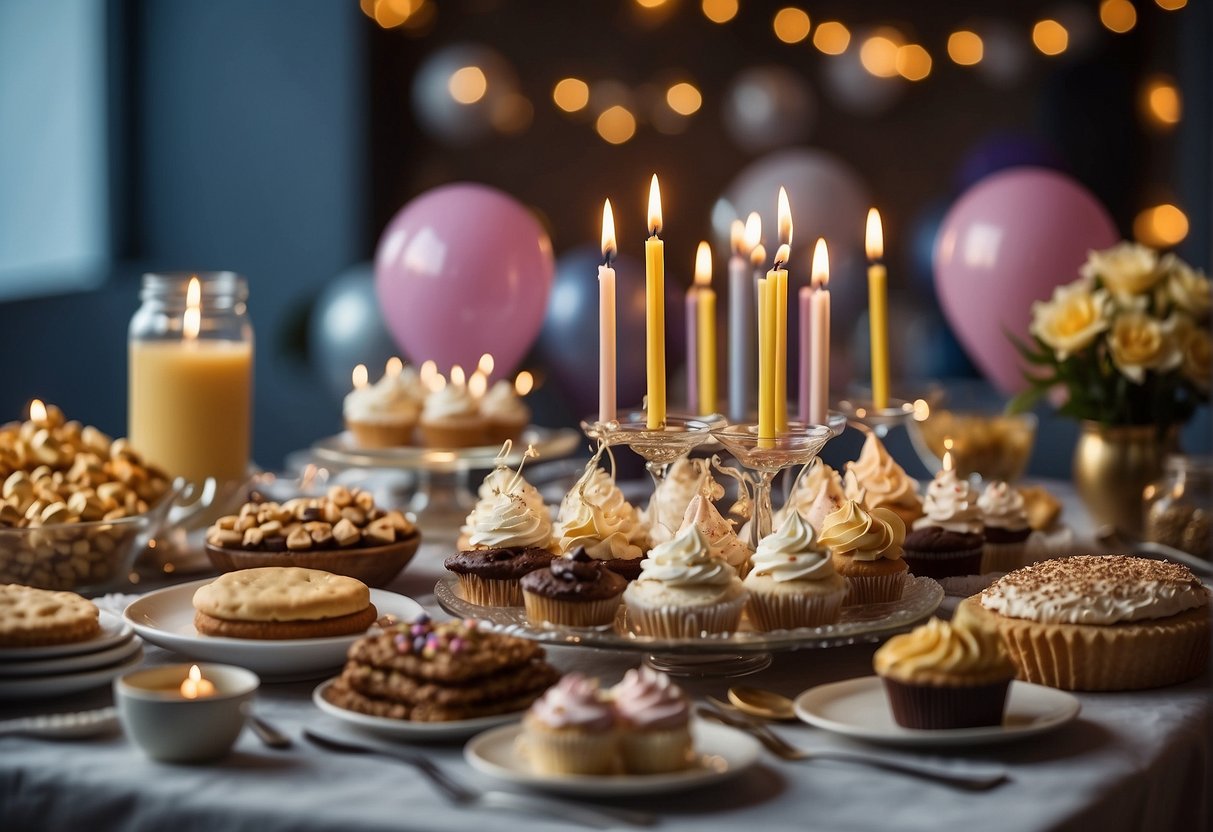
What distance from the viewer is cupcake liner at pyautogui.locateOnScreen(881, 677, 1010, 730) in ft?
4.38

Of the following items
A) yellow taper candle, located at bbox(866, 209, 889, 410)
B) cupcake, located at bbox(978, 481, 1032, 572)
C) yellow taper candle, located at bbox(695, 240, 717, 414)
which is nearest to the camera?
cupcake, located at bbox(978, 481, 1032, 572)

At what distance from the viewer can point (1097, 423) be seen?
8.12 ft

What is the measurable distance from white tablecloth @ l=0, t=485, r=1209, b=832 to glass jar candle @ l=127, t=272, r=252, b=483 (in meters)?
1.13

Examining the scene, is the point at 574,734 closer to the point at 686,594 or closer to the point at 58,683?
the point at 686,594

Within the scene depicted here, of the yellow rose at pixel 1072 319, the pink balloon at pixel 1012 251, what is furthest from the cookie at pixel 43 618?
the pink balloon at pixel 1012 251

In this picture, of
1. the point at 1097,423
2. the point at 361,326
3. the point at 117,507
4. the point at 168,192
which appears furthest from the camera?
the point at 168,192

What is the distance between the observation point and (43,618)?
4.89 feet

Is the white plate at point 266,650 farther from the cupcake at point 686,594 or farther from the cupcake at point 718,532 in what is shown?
the cupcake at point 718,532

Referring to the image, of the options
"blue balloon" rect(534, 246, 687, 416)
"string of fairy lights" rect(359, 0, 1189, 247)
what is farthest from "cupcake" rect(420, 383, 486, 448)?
"string of fairy lights" rect(359, 0, 1189, 247)

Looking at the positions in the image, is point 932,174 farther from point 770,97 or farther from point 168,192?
point 168,192

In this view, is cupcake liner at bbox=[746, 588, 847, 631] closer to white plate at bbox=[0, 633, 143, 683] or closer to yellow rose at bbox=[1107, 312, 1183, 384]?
white plate at bbox=[0, 633, 143, 683]

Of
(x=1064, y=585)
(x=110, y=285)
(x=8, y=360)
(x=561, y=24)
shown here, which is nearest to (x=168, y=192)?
(x=110, y=285)

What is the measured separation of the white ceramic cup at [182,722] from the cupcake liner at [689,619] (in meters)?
0.44

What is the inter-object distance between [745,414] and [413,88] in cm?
455
